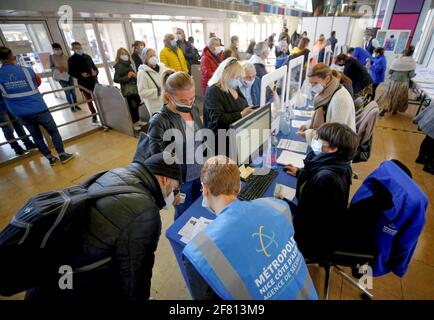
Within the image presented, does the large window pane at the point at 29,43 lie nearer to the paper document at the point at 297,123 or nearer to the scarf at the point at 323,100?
the paper document at the point at 297,123

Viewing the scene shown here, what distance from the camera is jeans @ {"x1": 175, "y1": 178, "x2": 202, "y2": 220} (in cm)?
193

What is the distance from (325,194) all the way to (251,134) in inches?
26.8

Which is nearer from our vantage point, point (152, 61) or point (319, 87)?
point (319, 87)

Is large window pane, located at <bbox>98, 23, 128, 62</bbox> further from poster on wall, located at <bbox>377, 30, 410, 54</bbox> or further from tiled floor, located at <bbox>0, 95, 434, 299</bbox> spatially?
poster on wall, located at <bbox>377, 30, 410, 54</bbox>

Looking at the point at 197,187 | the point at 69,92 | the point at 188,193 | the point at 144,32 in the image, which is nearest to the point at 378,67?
the point at 197,187

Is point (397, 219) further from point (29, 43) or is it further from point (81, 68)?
point (29, 43)

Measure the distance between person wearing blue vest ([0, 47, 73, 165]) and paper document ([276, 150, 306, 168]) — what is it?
3.39 metres

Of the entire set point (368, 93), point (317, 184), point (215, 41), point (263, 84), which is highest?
point (215, 41)

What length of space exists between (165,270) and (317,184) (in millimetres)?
1466

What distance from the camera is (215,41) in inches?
155

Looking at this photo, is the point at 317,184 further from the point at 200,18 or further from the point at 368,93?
the point at 200,18

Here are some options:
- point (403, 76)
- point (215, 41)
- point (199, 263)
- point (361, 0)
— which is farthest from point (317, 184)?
point (361, 0)

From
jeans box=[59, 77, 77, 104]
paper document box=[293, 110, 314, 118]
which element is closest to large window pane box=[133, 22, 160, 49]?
jeans box=[59, 77, 77, 104]

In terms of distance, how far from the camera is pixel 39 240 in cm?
75
